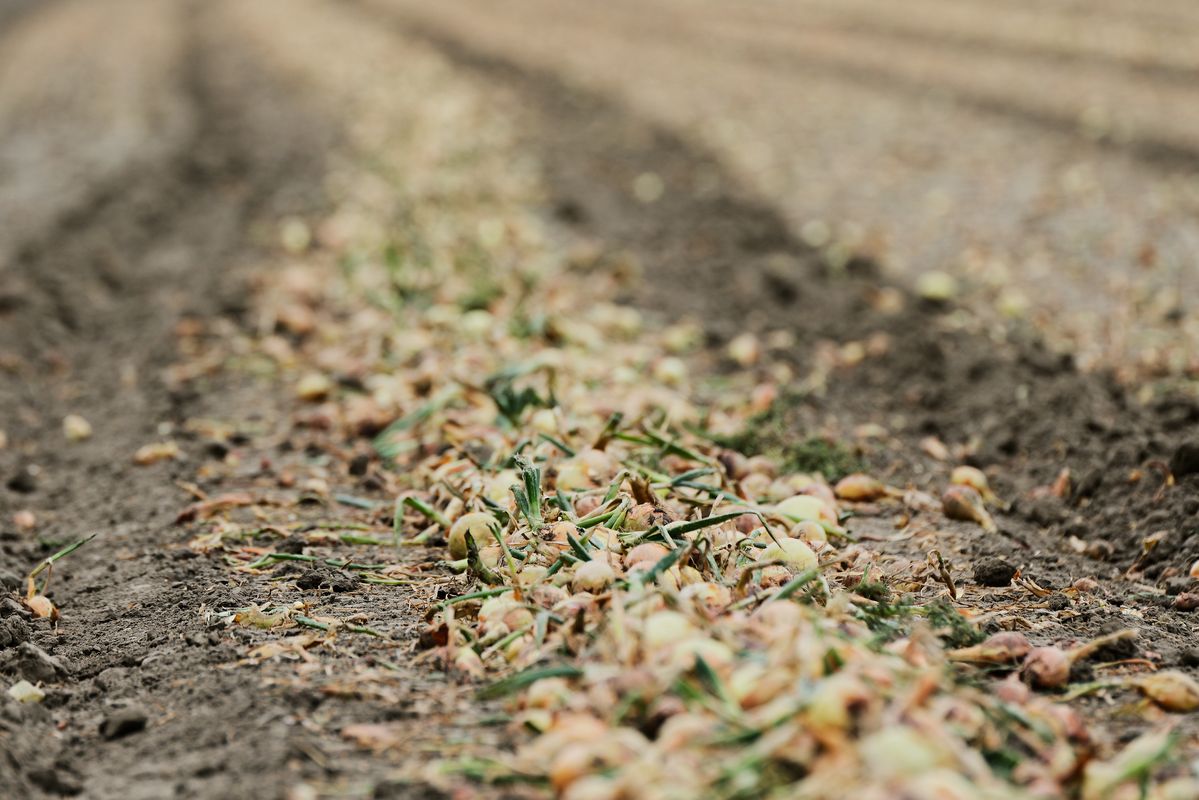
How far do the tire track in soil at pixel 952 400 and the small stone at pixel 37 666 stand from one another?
1.83 metres

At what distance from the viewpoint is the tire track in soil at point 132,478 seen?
1.93 m

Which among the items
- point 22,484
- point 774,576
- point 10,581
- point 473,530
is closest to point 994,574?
point 774,576

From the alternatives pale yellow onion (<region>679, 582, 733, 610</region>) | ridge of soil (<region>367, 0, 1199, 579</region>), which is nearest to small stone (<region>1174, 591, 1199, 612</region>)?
ridge of soil (<region>367, 0, 1199, 579</region>)

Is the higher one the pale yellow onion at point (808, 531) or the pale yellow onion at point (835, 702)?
the pale yellow onion at point (835, 702)

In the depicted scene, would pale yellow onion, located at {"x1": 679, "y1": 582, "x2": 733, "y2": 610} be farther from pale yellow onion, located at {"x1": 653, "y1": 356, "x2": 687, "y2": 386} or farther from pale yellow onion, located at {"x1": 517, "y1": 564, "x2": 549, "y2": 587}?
pale yellow onion, located at {"x1": 653, "y1": 356, "x2": 687, "y2": 386}

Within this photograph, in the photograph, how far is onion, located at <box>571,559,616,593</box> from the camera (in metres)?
2.14

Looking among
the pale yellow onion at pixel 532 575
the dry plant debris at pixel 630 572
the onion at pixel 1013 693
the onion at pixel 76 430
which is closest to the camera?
the dry plant debris at pixel 630 572

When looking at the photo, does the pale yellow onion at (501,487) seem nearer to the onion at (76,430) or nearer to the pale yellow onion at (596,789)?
the pale yellow onion at (596,789)

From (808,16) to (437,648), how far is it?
13.3 meters

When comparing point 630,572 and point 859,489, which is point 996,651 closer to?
point 630,572

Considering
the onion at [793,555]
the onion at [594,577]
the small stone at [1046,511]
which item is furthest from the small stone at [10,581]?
the small stone at [1046,511]

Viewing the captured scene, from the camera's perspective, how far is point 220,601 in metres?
2.43

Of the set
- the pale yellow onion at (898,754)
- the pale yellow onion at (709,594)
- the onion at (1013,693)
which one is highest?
the pale yellow onion at (898,754)

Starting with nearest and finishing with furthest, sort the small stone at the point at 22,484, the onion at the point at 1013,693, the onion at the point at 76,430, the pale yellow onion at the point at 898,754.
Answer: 1. the pale yellow onion at the point at 898,754
2. the onion at the point at 1013,693
3. the small stone at the point at 22,484
4. the onion at the point at 76,430
